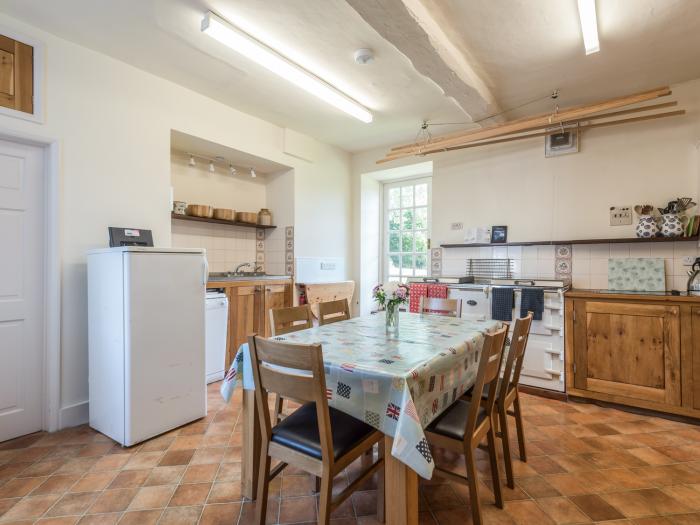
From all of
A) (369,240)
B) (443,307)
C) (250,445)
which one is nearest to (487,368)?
(250,445)

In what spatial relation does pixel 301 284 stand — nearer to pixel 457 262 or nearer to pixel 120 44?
pixel 457 262

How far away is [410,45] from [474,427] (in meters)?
A: 2.33

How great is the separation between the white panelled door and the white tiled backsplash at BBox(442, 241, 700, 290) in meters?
3.91

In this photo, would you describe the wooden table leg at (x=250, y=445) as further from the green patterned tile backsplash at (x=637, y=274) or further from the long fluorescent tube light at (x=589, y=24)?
the green patterned tile backsplash at (x=637, y=274)

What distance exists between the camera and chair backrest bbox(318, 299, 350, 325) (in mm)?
2471

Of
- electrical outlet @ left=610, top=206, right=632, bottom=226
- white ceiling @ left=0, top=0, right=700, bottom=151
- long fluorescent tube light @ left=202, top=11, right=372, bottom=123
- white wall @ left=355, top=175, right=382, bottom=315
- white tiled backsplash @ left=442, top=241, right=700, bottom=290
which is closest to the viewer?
white ceiling @ left=0, top=0, right=700, bottom=151

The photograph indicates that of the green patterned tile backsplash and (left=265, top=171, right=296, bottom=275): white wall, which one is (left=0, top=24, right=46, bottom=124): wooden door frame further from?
the green patterned tile backsplash

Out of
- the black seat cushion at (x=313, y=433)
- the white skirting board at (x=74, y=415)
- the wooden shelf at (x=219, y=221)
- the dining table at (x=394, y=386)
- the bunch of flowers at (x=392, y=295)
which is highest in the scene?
the wooden shelf at (x=219, y=221)

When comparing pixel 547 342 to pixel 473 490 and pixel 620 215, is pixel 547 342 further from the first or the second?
pixel 473 490

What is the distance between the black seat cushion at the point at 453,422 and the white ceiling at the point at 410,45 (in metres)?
2.21

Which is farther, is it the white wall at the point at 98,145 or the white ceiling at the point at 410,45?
the white wall at the point at 98,145

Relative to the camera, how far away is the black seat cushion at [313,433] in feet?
4.46

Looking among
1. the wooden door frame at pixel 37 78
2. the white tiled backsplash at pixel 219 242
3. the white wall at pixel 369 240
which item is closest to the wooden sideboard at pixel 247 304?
the white tiled backsplash at pixel 219 242

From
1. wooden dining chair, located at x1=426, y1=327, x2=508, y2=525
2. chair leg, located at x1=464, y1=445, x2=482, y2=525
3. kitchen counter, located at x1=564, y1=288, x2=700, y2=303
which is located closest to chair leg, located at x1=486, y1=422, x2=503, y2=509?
wooden dining chair, located at x1=426, y1=327, x2=508, y2=525
